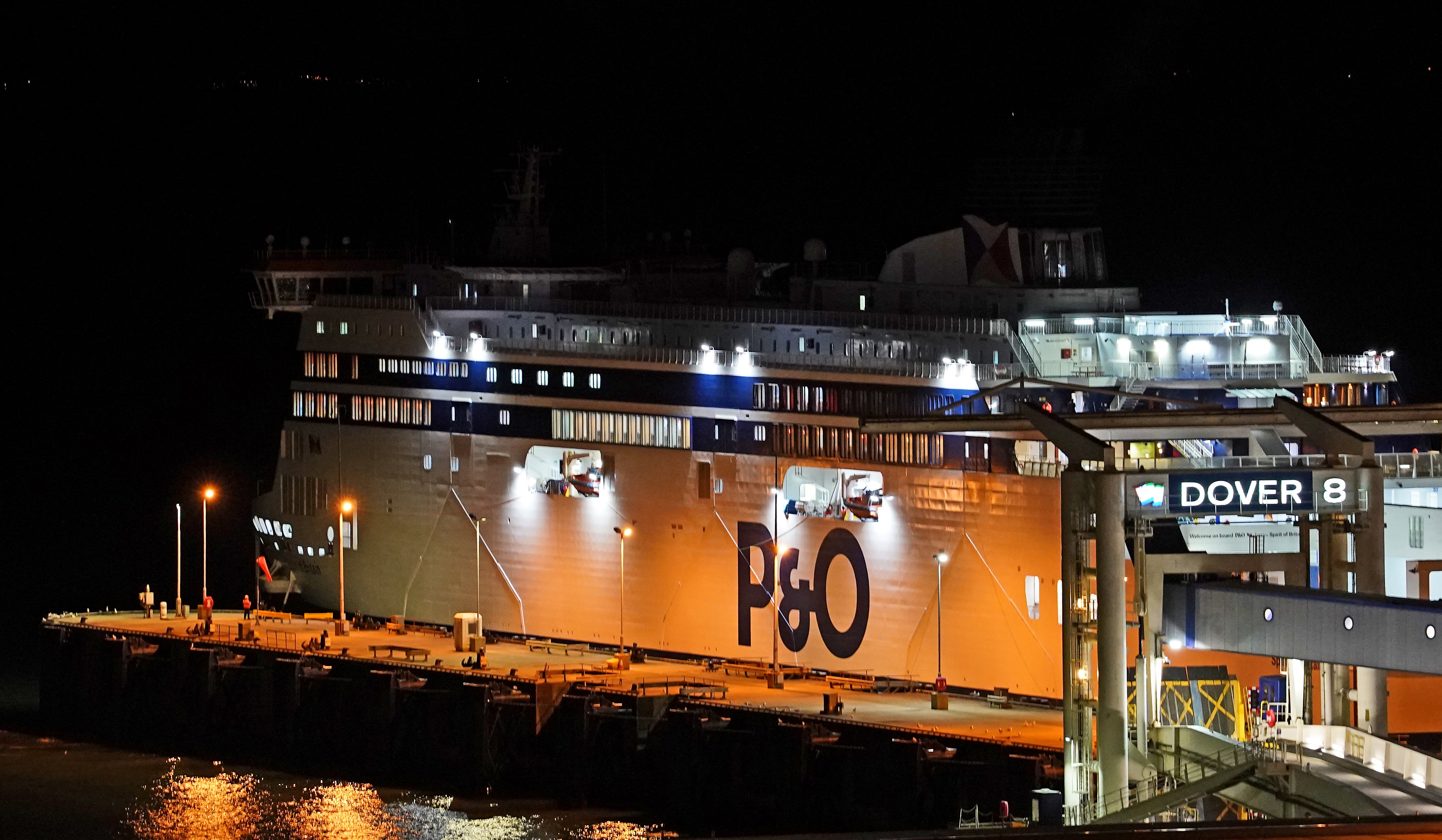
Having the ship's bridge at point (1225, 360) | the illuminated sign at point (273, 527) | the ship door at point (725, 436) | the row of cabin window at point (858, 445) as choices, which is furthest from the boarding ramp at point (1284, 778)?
the illuminated sign at point (273, 527)

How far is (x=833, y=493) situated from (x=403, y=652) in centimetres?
1171

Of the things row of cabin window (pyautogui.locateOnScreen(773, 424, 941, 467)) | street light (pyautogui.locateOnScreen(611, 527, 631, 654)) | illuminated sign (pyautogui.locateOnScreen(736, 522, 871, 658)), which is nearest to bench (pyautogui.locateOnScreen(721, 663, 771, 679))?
illuminated sign (pyautogui.locateOnScreen(736, 522, 871, 658))

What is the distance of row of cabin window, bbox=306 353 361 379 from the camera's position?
2862 inches

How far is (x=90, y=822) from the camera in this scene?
53.4 m

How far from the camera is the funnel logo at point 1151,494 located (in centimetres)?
4256

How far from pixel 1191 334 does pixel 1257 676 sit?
10.2 m

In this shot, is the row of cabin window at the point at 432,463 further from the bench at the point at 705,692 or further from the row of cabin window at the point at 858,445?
the bench at the point at 705,692

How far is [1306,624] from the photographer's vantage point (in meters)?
39.7

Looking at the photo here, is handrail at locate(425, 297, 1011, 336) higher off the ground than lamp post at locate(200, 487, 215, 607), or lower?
higher

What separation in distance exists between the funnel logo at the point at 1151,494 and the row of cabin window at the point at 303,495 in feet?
118

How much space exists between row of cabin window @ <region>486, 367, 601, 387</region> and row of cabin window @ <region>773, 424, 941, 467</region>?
643 centimetres

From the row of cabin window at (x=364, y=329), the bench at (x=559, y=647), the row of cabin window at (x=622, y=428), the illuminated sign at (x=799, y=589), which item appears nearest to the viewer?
the illuminated sign at (x=799, y=589)

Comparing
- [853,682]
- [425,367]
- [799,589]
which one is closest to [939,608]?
[853,682]

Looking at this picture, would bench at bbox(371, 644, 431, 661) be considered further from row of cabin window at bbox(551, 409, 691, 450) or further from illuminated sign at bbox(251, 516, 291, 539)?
illuminated sign at bbox(251, 516, 291, 539)
